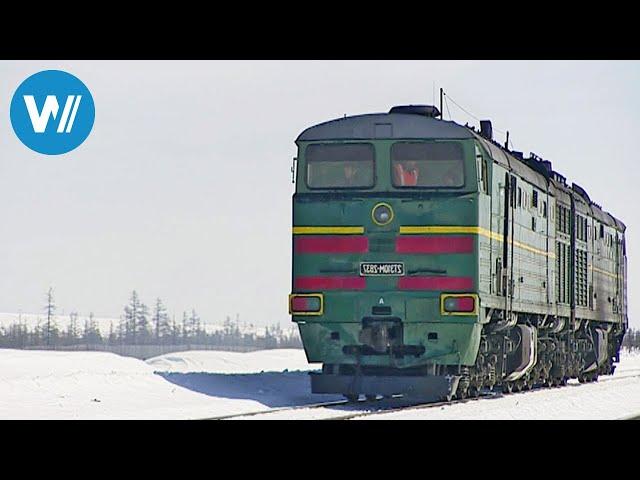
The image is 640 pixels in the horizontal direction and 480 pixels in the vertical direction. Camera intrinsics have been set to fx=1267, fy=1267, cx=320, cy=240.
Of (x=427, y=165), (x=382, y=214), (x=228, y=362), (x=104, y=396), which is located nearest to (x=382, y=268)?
(x=382, y=214)

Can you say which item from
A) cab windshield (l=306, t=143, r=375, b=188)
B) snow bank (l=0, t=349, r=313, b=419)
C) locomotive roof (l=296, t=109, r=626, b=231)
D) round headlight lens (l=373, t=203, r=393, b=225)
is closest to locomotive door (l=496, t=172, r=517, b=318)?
locomotive roof (l=296, t=109, r=626, b=231)

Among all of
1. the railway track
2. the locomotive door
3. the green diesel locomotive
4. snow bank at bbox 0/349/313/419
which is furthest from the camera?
the locomotive door

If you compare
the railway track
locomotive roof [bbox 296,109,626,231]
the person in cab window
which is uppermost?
locomotive roof [bbox 296,109,626,231]

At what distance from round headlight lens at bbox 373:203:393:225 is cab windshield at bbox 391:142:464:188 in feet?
1.50

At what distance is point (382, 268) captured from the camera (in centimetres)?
2080

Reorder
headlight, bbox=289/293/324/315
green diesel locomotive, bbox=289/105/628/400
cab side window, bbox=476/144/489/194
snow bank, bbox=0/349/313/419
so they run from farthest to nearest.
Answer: cab side window, bbox=476/144/489/194 → headlight, bbox=289/293/324/315 → green diesel locomotive, bbox=289/105/628/400 → snow bank, bbox=0/349/313/419

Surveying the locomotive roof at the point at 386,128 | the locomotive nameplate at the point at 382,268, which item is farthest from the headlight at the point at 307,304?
the locomotive roof at the point at 386,128

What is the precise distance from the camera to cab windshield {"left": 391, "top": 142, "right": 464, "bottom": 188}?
828 inches

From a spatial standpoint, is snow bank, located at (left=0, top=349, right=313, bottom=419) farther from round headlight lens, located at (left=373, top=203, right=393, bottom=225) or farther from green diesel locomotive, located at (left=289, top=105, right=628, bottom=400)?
round headlight lens, located at (left=373, top=203, right=393, bottom=225)

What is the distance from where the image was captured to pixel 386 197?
20953 mm

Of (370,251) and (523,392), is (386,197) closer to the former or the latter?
(370,251)
